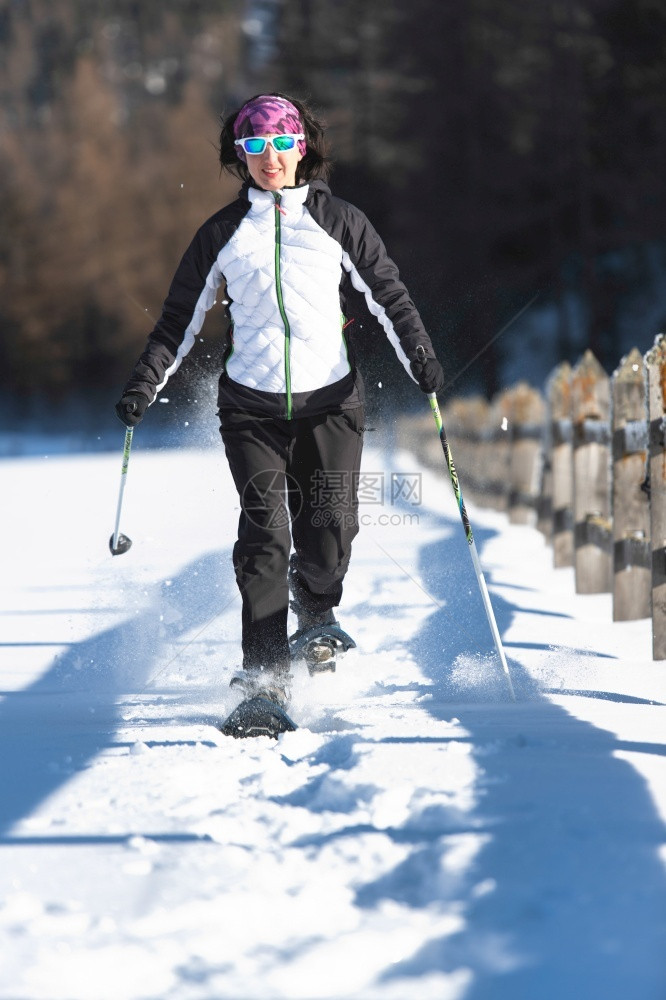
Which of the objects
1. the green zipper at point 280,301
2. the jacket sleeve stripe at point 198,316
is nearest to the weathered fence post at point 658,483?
the green zipper at point 280,301

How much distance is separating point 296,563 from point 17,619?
263 cm

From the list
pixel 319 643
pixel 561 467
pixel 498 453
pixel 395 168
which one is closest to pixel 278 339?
pixel 319 643

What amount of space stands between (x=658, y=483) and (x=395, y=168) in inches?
1486

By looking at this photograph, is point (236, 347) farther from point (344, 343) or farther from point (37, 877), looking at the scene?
point (37, 877)

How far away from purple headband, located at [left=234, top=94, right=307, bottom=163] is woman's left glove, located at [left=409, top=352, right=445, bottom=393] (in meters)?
0.84

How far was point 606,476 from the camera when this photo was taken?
668cm

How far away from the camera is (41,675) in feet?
15.5

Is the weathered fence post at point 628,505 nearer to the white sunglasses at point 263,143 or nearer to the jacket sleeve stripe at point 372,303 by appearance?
the jacket sleeve stripe at point 372,303

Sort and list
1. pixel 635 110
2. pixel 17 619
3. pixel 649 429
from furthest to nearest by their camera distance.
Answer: pixel 635 110 → pixel 17 619 → pixel 649 429

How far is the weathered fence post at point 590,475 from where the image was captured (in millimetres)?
6520

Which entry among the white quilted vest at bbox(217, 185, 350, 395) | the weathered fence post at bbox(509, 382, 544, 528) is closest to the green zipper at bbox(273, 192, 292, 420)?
the white quilted vest at bbox(217, 185, 350, 395)

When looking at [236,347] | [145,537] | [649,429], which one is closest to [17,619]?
[145,537]

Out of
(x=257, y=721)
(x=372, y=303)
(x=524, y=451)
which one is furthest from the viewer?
(x=524, y=451)

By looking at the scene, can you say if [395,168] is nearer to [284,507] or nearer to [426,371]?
[426,371]
